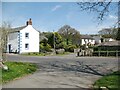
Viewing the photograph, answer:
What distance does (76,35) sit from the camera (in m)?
92.7

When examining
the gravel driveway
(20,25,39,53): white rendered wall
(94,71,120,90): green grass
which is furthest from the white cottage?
(94,71,120,90): green grass

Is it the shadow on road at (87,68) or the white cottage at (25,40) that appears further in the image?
the white cottage at (25,40)

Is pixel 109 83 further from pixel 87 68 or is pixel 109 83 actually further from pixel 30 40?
pixel 30 40

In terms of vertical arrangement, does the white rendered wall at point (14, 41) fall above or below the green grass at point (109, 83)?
above

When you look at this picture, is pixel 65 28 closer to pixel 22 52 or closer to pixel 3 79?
pixel 22 52

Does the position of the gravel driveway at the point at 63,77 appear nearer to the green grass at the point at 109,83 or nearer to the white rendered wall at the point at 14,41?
the green grass at the point at 109,83

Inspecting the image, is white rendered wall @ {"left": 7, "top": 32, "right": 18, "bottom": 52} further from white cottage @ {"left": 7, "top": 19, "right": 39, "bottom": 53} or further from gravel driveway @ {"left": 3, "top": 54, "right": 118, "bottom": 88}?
gravel driveway @ {"left": 3, "top": 54, "right": 118, "bottom": 88}

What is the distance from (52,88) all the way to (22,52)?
46.2 m

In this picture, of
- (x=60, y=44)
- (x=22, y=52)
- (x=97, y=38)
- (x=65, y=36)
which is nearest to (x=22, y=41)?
(x=22, y=52)

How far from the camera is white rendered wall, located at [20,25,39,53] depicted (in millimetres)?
58219

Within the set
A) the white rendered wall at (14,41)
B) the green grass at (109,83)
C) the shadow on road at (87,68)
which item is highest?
the white rendered wall at (14,41)

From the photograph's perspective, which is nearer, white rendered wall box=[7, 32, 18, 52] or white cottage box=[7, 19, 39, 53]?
white cottage box=[7, 19, 39, 53]

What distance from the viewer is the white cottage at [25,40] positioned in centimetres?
5822

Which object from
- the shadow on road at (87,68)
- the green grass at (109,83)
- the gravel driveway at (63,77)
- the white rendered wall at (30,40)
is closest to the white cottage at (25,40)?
the white rendered wall at (30,40)
